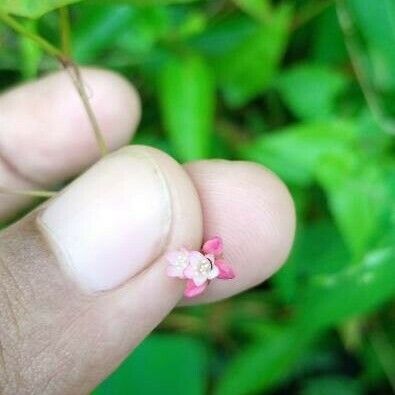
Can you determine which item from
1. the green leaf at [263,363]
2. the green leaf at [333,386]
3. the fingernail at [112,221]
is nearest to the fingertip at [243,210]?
the fingernail at [112,221]

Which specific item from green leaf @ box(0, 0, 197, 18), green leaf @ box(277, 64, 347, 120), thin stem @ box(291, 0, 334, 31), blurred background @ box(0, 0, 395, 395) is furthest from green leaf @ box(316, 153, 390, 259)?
green leaf @ box(0, 0, 197, 18)

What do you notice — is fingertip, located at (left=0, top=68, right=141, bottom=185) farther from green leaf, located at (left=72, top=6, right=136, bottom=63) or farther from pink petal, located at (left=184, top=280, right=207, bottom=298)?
pink petal, located at (left=184, top=280, right=207, bottom=298)

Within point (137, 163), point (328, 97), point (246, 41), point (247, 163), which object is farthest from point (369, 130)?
point (137, 163)

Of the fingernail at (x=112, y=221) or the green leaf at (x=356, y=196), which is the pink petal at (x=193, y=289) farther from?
the green leaf at (x=356, y=196)

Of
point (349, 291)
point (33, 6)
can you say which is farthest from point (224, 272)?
point (349, 291)

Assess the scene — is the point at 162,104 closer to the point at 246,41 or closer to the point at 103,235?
the point at 246,41

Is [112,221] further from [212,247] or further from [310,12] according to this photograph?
[310,12]
